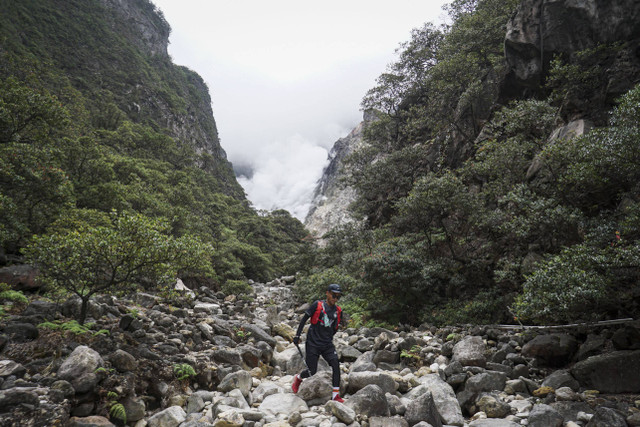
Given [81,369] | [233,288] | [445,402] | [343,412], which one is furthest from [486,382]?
[233,288]

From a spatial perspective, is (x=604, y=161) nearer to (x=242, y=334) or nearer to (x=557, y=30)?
(x=242, y=334)

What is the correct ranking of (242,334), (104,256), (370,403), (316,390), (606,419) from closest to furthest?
(606,419)
(370,403)
(316,390)
(104,256)
(242,334)

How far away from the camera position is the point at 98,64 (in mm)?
54750

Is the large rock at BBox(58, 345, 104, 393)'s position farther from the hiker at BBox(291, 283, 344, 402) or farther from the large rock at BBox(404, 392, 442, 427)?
the large rock at BBox(404, 392, 442, 427)

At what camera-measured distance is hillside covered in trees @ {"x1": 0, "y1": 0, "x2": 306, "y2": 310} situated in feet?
28.9

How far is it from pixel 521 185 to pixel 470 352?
6.65 metres

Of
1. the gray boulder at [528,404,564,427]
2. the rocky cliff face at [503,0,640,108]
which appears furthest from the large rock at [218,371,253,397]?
the rocky cliff face at [503,0,640,108]

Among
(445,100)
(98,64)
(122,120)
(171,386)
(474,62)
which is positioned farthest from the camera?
(98,64)

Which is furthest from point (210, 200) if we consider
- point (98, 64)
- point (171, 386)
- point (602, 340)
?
point (602, 340)

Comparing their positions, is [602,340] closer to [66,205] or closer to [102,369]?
[102,369]

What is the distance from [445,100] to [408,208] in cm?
1491

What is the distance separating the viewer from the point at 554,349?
810 centimetres

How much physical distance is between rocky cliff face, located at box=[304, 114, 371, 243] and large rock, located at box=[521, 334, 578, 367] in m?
53.9

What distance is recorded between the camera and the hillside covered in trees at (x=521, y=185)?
25.0 ft
